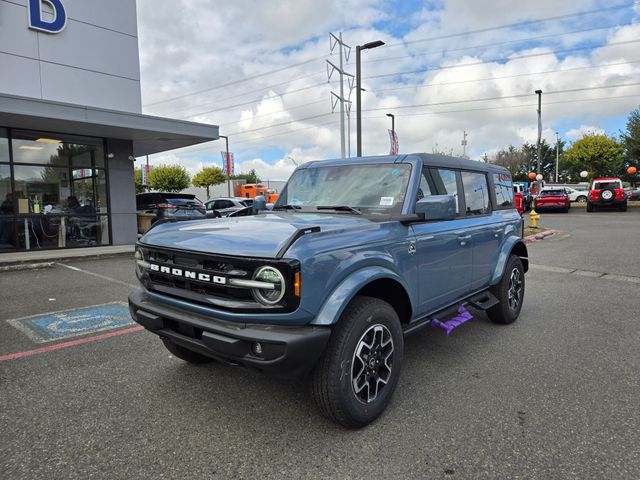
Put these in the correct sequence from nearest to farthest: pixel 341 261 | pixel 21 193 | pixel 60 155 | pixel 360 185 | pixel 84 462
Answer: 1. pixel 84 462
2. pixel 341 261
3. pixel 360 185
4. pixel 21 193
5. pixel 60 155

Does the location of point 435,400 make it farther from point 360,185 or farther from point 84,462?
point 84,462

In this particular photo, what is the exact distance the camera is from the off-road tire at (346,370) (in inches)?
103

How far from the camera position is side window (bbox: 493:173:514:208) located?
514 centimetres

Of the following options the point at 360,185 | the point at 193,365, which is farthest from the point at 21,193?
the point at 360,185

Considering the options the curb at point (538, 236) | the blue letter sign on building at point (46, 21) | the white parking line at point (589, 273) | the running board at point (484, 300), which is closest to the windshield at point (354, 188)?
the running board at point (484, 300)

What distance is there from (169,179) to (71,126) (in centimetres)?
5810

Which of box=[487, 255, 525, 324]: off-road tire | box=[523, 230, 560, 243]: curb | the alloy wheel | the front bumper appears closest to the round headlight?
the front bumper

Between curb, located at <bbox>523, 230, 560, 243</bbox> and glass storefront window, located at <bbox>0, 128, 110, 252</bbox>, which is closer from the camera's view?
glass storefront window, located at <bbox>0, 128, 110, 252</bbox>

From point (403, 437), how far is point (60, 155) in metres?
13.2

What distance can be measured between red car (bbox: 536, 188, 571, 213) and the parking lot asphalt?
81.1 feet

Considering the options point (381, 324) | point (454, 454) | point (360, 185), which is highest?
point (360, 185)

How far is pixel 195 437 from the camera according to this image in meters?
2.74

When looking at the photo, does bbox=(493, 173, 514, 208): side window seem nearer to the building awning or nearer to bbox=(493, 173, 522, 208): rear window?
bbox=(493, 173, 522, 208): rear window

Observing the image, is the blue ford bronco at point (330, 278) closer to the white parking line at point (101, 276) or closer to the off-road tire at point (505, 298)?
the off-road tire at point (505, 298)
